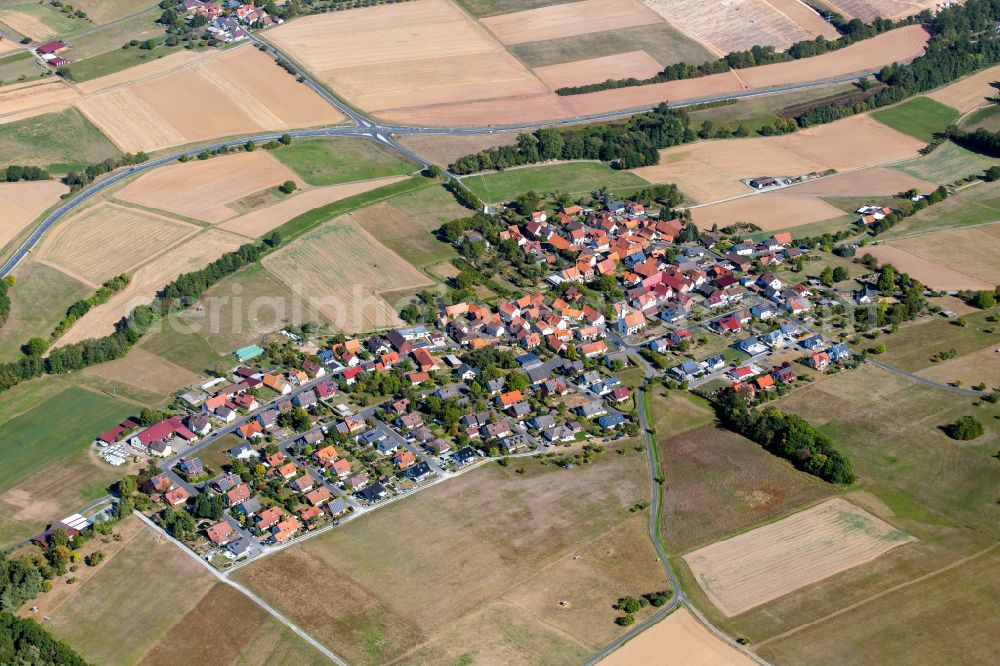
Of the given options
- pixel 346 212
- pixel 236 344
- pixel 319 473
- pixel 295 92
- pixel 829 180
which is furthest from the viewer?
pixel 295 92

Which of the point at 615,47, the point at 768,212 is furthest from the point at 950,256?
the point at 615,47

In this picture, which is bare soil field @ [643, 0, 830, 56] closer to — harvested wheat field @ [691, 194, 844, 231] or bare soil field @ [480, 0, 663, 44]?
bare soil field @ [480, 0, 663, 44]

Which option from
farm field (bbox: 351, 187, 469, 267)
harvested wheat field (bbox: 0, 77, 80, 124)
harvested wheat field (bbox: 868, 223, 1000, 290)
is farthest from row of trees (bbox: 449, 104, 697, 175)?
harvested wheat field (bbox: 0, 77, 80, 124)

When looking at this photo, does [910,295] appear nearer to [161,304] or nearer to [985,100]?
[985,100]

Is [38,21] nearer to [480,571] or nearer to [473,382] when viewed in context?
[473,382]

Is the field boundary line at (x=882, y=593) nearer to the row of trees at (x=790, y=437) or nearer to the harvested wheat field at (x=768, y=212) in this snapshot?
the row of trees at (x=790, y=437)

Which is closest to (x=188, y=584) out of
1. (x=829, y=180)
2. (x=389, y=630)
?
(x=389, y=630)
